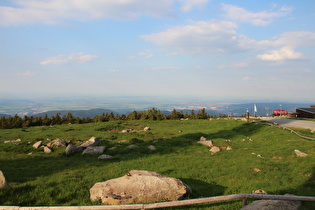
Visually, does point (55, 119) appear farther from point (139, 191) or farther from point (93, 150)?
point (139, 191)

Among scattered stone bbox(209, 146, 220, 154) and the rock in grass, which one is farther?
scattered stone bbox(209, 146, 220, 154)

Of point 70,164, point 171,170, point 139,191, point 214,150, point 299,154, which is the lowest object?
point 70,164

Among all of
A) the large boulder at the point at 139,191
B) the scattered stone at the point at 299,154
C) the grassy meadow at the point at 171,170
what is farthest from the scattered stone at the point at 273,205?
the scattered stone at the point at 299,154

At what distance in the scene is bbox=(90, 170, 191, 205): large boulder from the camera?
8914 millimetres

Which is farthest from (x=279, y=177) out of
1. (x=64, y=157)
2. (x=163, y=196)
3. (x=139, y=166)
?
(x=64, y=157)

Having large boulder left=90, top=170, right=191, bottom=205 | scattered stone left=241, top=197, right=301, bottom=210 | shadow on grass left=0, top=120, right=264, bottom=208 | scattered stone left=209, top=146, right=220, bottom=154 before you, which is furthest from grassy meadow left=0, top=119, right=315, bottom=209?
scattered stone left=241, top=197, right=301, bottom=210

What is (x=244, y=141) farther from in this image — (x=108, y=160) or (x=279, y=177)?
(x=108, y=160)

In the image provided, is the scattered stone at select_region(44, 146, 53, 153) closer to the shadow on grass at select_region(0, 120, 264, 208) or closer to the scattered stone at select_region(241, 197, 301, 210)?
the shadow on grass at select_region(0, 120, 264, 208)

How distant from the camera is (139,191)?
30.1ft

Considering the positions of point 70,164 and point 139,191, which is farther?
point 70,164

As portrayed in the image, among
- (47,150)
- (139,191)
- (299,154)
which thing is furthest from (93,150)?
(299,154)

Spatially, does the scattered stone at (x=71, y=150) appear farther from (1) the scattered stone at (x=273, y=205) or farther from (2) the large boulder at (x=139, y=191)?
(1) the scattered stone at (x=273, y=205)

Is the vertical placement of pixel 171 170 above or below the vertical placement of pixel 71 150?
above

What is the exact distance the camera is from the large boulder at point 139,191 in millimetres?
8914
